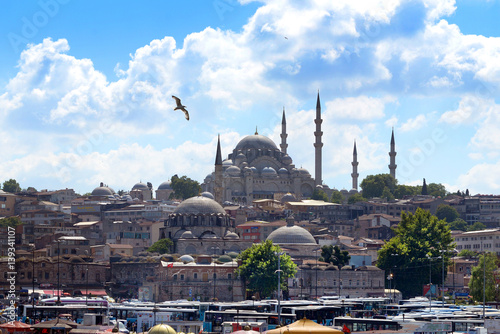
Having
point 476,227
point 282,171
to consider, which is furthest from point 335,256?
point 282,171

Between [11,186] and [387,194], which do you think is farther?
[11,186]

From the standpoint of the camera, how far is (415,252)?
282ft

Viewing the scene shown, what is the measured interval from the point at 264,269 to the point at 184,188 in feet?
251

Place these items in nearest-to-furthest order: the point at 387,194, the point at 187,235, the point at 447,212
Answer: the point at 187,235 → the point at 447,212 → the point at 387,194

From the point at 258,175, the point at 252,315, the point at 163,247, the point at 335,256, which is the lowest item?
the point at 252,315

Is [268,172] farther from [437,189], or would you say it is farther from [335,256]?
[335,256]

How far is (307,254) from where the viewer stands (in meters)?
95.9

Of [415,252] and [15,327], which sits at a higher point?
[415,252]

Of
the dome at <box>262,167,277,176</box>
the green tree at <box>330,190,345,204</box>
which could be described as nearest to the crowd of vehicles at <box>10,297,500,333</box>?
the dome at <box>262,167,277,176</box>

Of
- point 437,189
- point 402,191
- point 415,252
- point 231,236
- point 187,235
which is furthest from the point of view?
point 437,189

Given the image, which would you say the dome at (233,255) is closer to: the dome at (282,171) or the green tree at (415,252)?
the green tree at (415,252)

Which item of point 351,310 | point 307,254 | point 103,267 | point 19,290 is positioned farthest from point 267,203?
point 351,310

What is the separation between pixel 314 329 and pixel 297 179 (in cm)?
12101

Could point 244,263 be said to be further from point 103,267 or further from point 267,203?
point 267,203
